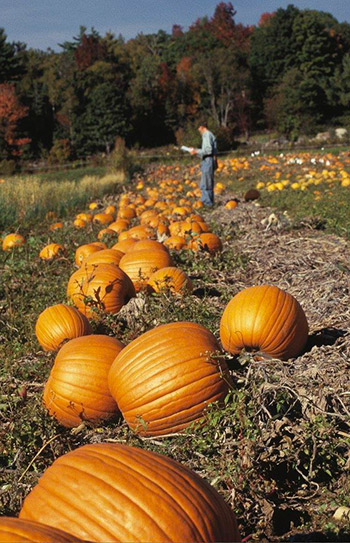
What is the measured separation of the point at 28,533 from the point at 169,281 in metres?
3.61

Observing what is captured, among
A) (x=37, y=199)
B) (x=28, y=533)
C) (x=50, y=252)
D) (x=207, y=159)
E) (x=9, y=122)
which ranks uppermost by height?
(x=9, y=122)

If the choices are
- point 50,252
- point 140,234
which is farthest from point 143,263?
point 50,252

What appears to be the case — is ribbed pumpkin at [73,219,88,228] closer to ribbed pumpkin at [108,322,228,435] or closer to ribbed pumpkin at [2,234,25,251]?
ribbed pumpkin at [2,234,25,251]

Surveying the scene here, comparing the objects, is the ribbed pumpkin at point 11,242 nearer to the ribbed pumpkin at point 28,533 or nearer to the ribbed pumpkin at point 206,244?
the ribbed pumpkin at point 206,244

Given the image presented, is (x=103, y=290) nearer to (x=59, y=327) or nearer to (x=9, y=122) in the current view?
(x=59, y=327)

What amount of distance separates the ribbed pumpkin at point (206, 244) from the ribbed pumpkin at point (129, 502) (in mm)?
4864

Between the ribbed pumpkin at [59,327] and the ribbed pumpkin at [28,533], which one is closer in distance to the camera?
the ribbed pumpkin at [28,533]

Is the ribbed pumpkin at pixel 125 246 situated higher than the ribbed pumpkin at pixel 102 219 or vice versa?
the ribbed pumpkin at pixel 125 246

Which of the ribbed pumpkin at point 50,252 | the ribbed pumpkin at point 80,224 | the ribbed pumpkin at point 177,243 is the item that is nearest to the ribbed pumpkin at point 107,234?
the ribbed pumpkin at point 50,252

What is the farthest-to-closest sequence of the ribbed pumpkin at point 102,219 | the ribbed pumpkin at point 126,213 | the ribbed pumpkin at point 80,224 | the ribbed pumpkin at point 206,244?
the ribbed pumpkin at point 126,213 → the ribbed pumpkin at point 102,219 → the ribbed pumpkin at point 80,224 → the ribbed pumpkin at point 206,244

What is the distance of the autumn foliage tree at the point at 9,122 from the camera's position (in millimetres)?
41406


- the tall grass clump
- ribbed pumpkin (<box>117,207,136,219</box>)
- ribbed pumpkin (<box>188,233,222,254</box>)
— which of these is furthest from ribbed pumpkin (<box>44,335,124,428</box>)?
ribbed pumpkin (<box>117,207,136,219</box>)

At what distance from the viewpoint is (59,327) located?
421 centimetres

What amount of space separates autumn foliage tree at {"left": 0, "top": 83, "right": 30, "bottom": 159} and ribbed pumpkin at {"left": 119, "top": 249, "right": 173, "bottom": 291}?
3809 cm
